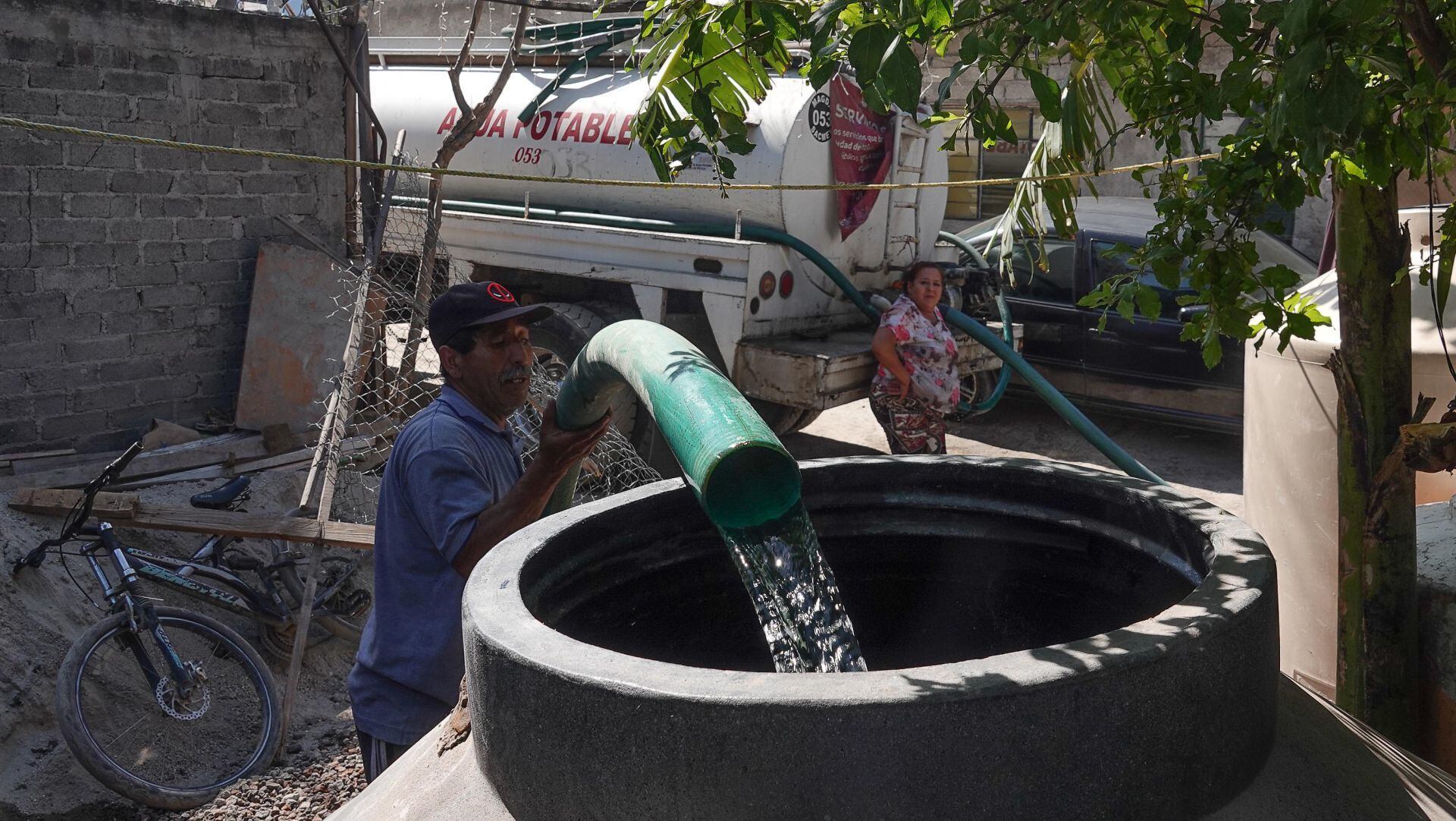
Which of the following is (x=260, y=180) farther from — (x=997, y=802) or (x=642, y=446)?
(x=997, y=802)

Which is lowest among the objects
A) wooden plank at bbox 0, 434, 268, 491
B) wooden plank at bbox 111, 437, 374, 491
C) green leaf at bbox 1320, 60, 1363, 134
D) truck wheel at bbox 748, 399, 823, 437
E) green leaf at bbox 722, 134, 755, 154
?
truck wheel at bbox 748, 399, 823, 437

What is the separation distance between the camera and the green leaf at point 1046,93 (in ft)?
6.10

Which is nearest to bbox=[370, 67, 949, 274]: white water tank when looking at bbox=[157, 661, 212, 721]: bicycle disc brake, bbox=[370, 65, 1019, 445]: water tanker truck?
bbox=[370, 65, 1019, 445]: water tanker truck

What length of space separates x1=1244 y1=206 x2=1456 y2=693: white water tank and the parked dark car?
4.58m

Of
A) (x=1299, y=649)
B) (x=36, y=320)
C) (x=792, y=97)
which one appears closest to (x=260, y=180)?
(x=36, y=320)

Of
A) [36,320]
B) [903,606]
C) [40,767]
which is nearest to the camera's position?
[903,606]

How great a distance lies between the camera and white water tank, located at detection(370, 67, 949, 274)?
7.09m

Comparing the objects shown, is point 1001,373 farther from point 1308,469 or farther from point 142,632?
point 142,632

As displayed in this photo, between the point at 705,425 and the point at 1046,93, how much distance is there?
2.38ft

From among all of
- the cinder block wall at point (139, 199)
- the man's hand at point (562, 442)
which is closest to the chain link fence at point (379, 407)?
the cinder block wall at point (139, 199)

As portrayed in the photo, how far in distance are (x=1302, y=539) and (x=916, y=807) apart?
2.22 m

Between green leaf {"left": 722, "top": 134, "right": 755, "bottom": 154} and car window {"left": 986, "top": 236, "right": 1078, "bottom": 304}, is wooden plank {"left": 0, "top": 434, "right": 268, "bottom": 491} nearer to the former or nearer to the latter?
green leaf {"left": 722, "top": 134, "right": 755, "bottom": 154}

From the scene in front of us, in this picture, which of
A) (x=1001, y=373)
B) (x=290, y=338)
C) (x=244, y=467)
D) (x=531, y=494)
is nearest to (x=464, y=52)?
(x=290, y=338)

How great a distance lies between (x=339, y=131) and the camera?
6.48 meters
